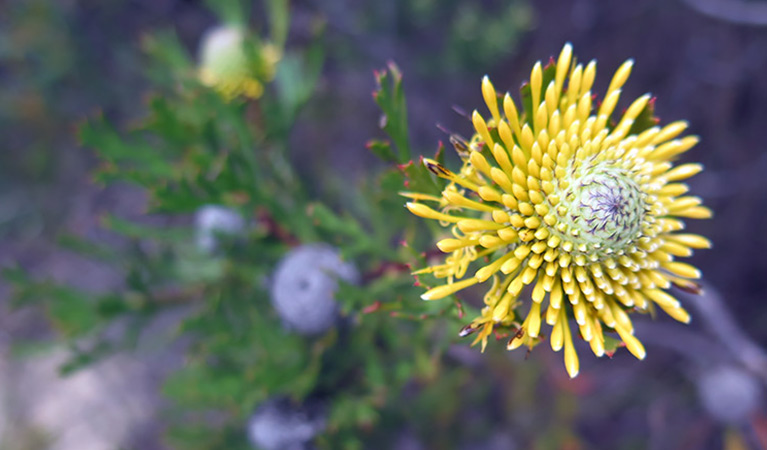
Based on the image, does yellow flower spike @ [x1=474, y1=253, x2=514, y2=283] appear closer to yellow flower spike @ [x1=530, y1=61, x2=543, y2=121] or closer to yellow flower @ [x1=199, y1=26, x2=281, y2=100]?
yellow flower spike @ [x1=530, y1=61, x2=543, y2=121]

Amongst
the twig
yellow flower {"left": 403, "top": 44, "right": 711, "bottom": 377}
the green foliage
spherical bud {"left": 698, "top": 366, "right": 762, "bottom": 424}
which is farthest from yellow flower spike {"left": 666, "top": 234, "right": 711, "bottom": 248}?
spherical bud {"left": 698, "top": 366, "right": 762, "bottom": 424}

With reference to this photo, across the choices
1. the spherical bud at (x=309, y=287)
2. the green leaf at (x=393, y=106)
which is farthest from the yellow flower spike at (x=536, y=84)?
the spherical bud at (x=309, y=287)

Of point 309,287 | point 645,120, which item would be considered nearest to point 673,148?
point 645,120

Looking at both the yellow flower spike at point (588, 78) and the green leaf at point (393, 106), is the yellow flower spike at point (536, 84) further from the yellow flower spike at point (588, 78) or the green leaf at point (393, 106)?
the green leaf at point (393, 106)

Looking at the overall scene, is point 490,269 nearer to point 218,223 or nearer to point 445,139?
point 218,223

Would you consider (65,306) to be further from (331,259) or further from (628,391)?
(628,391)

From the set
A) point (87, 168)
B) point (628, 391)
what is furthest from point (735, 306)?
point (87, 168)
